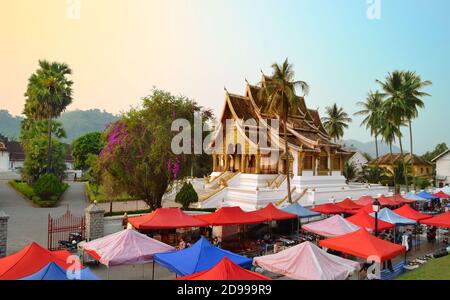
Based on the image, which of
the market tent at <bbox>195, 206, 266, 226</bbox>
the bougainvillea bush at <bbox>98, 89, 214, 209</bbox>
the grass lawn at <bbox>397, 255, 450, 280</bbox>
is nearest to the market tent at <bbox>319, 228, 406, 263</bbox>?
the grass lawn at <bbox>397, 255, 450, 280</bbox>

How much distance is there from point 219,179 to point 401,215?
63.3 ft

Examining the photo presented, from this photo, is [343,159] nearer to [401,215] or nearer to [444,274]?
[401,215]

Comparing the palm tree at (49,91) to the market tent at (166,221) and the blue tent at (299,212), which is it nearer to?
the market tent at (166,221)

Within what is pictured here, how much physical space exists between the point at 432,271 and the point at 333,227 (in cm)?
437

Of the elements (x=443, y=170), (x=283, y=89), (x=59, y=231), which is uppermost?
(x=283, y=89)

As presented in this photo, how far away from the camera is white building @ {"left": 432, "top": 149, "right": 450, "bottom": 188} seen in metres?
53.6

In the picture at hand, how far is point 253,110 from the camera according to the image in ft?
123

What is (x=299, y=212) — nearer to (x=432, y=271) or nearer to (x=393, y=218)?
(x=393, y=218)

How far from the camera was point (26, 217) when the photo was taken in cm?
2394

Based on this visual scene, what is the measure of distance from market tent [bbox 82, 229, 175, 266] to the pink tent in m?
7.73

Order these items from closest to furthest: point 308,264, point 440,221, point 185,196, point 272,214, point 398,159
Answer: point 308,264 < point 440,221 < point 272,214 < point 185,196 < point 398,159

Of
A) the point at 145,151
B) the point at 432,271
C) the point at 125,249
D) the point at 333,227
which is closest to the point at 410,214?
the point at 333,227

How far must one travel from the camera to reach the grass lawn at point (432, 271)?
11802 mm
